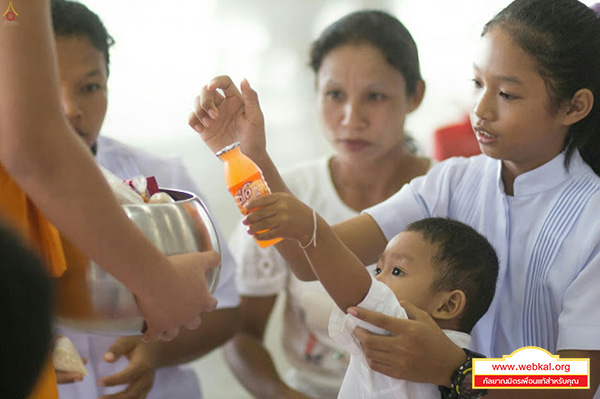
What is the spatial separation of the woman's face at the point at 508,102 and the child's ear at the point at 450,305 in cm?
23

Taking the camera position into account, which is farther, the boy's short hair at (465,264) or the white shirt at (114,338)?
the white shirt at (114,338)

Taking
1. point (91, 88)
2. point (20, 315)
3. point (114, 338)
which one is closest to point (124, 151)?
point (91, 88)

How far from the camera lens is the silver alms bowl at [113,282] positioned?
2.45ft

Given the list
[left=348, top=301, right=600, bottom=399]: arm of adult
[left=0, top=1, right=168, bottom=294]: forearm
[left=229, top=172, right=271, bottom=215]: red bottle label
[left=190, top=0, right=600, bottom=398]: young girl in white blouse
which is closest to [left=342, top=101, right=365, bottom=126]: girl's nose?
[left=190, top=0, right=600, bottom=398]: young girl in white blouse

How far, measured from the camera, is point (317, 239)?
871 millimetres

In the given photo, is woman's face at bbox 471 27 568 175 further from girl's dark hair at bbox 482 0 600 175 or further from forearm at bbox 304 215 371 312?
forearm at bbox 304 215 371 312

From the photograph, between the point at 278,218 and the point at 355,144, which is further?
the point at 355,144

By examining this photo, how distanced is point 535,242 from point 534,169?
4.8 inches

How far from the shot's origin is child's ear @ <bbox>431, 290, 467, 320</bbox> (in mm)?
1028

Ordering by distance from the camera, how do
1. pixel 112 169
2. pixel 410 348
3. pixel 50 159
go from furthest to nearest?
pixel 112 169
pixel 410 348
pixel 50 159

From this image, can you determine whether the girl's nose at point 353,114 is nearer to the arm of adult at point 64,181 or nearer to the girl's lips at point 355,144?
the girl's lips at point 355,144

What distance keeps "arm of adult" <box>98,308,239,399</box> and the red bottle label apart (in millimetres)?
555

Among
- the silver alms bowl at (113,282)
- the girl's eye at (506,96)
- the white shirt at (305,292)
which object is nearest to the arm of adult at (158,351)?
the white shirt at (305,292)

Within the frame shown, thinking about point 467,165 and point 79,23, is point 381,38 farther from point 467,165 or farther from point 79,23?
point 79,23
